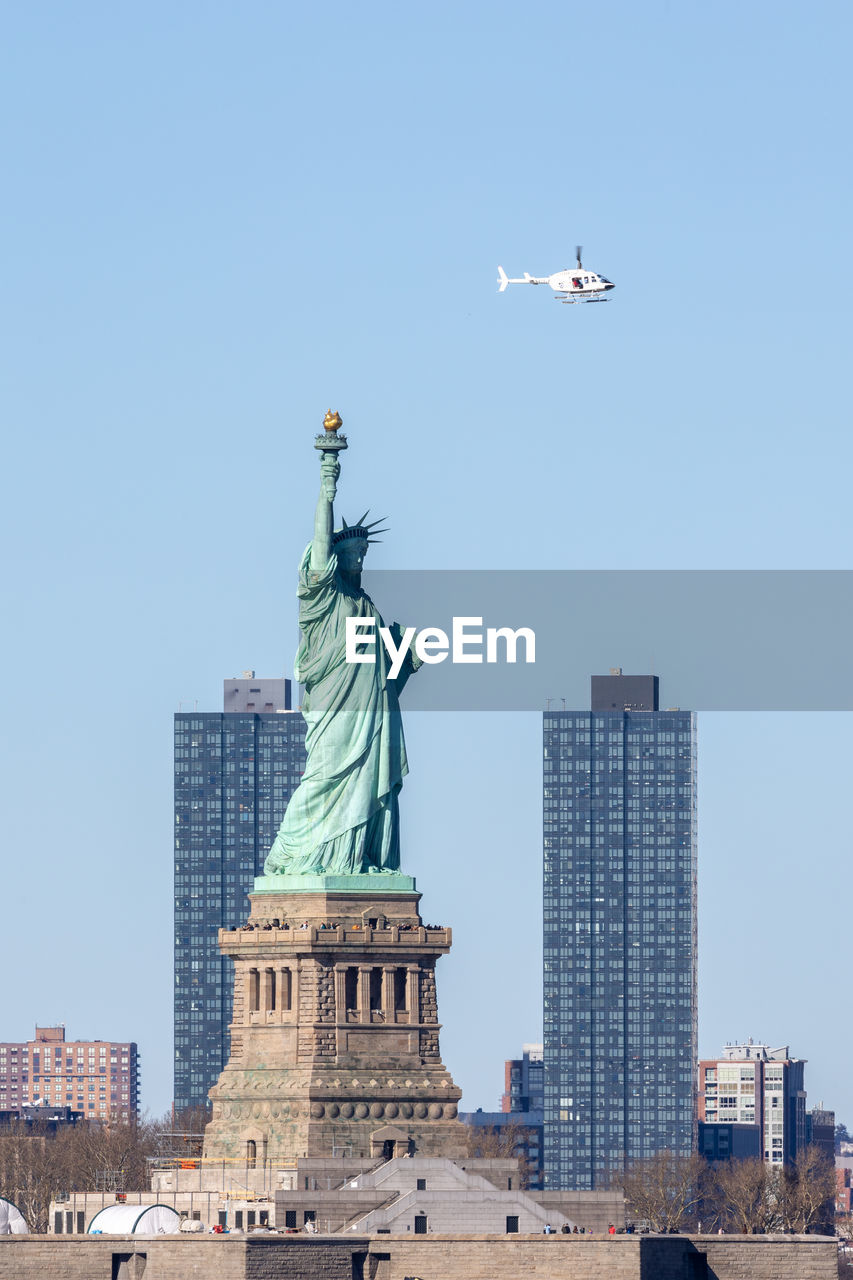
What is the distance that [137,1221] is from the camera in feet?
399

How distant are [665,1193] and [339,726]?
40.4 m

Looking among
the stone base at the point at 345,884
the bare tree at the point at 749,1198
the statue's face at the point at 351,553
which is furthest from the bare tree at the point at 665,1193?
the statue's face at the point at 351,553

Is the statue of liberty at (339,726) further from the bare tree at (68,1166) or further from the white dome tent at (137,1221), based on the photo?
the bare tree at (68,1166)

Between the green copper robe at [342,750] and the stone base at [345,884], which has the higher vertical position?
the green copper robe at [342,750]

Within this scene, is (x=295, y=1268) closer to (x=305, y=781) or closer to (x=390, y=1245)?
(x=390, y=1245)

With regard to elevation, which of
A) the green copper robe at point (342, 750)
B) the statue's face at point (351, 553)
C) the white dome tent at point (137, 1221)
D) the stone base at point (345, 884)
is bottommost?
the white dome tent at point (137, 1221)

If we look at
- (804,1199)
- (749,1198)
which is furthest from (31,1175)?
(804,1199)

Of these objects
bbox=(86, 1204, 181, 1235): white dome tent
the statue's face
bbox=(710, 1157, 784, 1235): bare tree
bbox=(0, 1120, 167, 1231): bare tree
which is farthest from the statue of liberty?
bbox=(710, 1157, 784, 1235): bare tree

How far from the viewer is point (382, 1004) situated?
12606cm

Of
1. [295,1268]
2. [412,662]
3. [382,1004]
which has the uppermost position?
Result: [412,662]

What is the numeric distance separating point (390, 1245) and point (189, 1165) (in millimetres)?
11730

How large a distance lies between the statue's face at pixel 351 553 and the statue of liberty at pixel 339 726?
30 mm

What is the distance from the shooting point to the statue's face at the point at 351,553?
12738 cm

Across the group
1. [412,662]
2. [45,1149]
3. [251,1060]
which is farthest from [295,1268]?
[45,1149]
